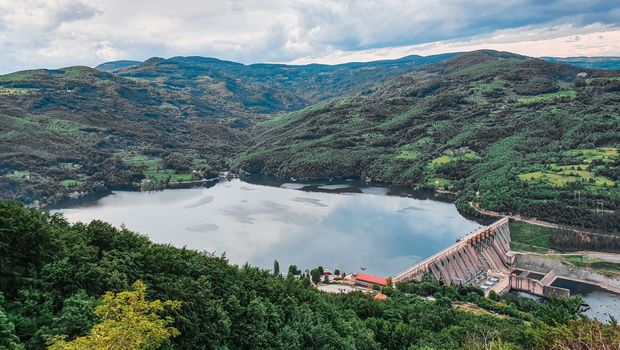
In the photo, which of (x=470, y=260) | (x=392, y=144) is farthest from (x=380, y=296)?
(x=392, y=144)

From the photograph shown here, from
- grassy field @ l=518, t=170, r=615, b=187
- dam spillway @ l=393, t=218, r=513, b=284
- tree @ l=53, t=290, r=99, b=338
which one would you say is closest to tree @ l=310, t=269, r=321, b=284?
dam spillway @ l=393, t=218, r=513, b=284

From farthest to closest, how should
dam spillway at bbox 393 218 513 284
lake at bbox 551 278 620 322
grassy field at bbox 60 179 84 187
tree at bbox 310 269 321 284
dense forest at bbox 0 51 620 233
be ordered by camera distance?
grassy field at bbox 60 179 84 187 → dense forest at bbox 0 51 620 233 → dam spillway at bbox 393 218 513 284 → lake at bbox 551 278 620 322 → tree at bbox 310 269 321 284

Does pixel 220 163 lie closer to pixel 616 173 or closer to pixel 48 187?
pixel 48 187

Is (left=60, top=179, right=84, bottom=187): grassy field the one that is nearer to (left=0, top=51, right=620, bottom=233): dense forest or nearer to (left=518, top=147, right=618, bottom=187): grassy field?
(left=0, top=51, right=620, bottom=233): dense forest

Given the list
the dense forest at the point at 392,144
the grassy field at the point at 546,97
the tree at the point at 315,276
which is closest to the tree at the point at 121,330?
the tree at the point at 315,276

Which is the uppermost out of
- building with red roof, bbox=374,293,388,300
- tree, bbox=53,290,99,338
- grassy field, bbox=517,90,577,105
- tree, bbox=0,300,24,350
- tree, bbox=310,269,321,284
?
tree, bbox=0,300,24,350

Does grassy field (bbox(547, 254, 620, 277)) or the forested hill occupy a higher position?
the forested hill

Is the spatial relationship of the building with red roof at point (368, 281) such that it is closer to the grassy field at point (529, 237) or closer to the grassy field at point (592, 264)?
the grassy field at point (592, 264)
